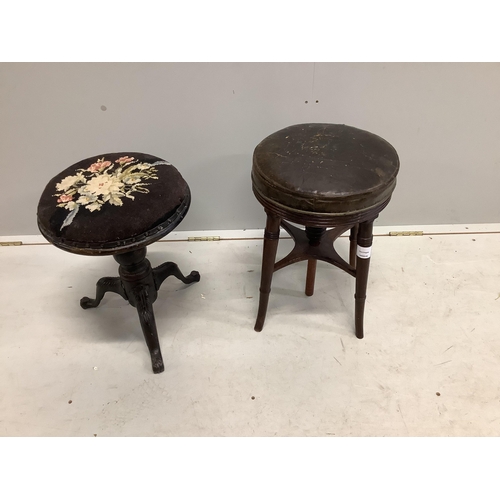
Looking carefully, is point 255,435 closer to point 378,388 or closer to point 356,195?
point 378,388

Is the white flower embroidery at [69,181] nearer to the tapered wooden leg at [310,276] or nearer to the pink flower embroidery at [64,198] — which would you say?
the pink flower embroidery at [64,198]

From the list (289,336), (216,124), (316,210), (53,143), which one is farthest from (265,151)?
(53,143)

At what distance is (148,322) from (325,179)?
858mm

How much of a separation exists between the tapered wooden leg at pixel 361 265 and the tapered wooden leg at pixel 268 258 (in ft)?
0.99

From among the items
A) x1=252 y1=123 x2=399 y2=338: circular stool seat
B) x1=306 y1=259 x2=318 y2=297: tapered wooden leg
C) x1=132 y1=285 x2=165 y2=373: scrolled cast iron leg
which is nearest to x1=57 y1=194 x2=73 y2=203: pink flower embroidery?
x1=132 y1=285 x2=165 y2=373: scrolled cast iron leg

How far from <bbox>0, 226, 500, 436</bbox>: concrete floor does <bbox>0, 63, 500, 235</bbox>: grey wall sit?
388 millimetres

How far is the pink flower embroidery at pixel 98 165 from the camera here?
1493 mm

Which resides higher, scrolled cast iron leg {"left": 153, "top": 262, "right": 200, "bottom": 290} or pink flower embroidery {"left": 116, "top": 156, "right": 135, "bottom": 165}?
pink flower embroidery {"left": 116, "top": 156, "right": 135, "bottom": 165}

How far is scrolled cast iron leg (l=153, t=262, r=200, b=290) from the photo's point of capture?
1.75m

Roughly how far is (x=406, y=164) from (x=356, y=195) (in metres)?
0.97

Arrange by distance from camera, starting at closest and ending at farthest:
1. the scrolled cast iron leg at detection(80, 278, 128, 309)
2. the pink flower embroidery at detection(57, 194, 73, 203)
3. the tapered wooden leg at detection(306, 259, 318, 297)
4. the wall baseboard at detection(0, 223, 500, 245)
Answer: the pink flower embroidery at detection(57, 194, 73, 203)
the scrolled cast iron leg at detection(80, 278, 128, 309)
the tapered wooden leg at detection(306, 259, 318, 297)
the wall baseboard at detection(0, 223, 500, 245)

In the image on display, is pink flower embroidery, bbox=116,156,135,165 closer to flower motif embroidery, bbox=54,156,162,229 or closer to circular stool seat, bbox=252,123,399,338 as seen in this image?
flower motif embroidery, bbox=54,156,162,229

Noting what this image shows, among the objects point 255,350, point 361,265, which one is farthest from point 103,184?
point 361,265

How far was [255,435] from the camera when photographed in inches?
56.2
